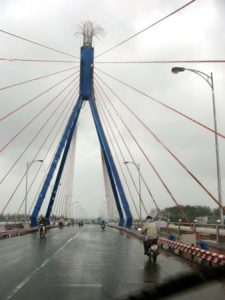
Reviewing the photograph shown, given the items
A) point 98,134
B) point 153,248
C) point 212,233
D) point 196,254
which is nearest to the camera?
point 196,254

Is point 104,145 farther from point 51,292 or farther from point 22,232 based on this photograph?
point 51,292

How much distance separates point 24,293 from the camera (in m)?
10.2

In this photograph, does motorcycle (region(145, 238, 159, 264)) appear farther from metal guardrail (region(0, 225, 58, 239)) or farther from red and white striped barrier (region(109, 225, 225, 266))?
metal guardrail (region(0, 225, 58, 239))

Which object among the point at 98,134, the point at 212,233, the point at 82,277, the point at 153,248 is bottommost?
the point at 82,277

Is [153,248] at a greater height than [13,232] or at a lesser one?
lesser

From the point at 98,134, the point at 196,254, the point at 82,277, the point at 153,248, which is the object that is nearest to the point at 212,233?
the point at 153,248

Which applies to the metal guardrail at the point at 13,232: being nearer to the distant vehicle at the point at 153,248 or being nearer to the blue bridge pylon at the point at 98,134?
the blue bridge pylon at the point at 98,134

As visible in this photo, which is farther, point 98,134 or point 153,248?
point 98,134

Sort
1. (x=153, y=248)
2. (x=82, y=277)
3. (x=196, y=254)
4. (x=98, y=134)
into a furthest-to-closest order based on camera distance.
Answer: (x=98, y=134), (x=153, y=248), (x=196, y=254), (x=82, y=277)

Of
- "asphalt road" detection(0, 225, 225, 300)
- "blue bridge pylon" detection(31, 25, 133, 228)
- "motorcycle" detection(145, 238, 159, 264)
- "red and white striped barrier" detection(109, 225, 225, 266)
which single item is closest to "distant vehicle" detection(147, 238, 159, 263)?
"motorcycle" detection(145, 238, 159, 264)

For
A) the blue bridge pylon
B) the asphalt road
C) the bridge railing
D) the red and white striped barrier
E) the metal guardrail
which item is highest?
the blue bridge pylon

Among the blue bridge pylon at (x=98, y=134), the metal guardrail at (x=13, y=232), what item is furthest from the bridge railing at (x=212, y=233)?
the blue bridge pylon at (x=98, y=134)

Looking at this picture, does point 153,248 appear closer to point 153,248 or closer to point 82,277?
point 153,248

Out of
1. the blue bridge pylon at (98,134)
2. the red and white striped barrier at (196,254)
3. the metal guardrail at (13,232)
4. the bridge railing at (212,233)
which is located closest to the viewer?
the red and white striped barrier at (196,254)
